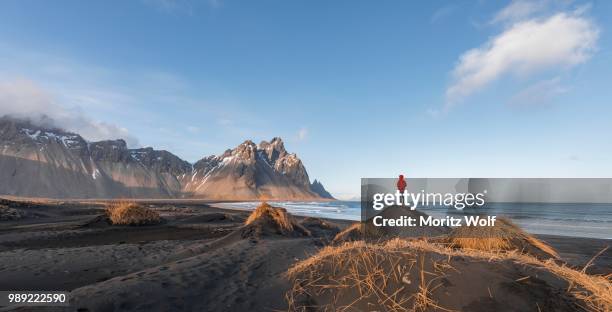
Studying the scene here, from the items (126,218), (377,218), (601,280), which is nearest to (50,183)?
(126,218)

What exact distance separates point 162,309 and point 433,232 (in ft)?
33.3

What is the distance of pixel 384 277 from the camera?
3.79m

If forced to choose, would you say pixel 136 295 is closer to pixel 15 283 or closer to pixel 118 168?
pixel 15 283

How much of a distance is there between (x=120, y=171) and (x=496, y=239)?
144 metres

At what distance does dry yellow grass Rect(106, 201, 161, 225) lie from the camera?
1589 centimetres

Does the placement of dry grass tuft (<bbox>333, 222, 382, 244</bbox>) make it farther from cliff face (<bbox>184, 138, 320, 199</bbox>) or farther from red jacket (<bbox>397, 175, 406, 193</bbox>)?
cliff face (<bbox>184, 138, 320, 199</bbox>)

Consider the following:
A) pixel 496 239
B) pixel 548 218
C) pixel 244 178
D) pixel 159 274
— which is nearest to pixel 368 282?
pixel 159 274

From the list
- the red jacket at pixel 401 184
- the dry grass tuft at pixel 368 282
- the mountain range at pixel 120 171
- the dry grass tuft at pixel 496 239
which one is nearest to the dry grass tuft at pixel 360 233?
the red jacket at pixel 401 184

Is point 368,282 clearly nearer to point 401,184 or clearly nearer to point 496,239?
point 496,239

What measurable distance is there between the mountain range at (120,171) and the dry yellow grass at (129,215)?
62.9 metres

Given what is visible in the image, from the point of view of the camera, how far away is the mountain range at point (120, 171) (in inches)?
4003

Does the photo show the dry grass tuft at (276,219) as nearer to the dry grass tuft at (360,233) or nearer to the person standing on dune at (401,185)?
the dry grass tuft at (360,233)

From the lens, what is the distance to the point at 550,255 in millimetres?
7973

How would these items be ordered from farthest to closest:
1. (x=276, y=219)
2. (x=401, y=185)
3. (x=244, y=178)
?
(x=244, y=178) → (x=276, y=219) → (x=401, y=185)
